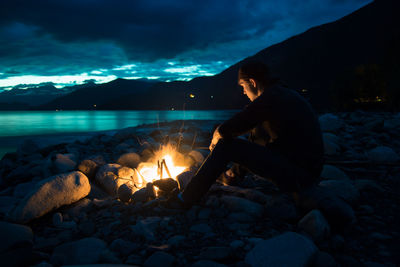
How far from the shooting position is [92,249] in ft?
6.53

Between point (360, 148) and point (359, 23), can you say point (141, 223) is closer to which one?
point (360, 148)

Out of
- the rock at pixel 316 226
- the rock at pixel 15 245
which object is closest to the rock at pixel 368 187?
the rock at pixel 316 226

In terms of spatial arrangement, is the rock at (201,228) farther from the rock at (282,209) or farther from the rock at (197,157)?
the rock at (197,157)

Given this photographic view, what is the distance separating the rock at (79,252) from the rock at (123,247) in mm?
85

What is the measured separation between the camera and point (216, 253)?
1.89 meters

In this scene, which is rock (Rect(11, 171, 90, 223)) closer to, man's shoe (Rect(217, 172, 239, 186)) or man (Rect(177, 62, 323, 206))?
man (Rect(177, 62, 323, 206))

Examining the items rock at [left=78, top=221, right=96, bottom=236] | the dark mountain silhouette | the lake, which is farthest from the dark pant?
the dark mountain silhouette

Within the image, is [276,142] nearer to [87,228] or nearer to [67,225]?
[87,228]

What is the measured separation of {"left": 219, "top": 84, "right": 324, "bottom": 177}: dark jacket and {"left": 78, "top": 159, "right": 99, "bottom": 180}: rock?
8.56ft

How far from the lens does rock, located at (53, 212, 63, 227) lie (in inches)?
101

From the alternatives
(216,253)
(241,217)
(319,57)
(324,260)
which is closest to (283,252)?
(324,260)

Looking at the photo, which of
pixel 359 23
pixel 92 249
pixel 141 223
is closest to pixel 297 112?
pixel 141 223

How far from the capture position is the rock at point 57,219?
101 inches

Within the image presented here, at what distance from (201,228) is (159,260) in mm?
653
